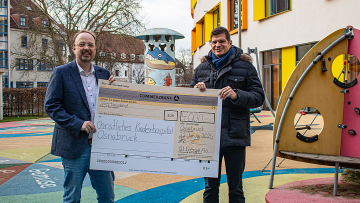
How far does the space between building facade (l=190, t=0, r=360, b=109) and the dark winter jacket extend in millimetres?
8981

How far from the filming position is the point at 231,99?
118 inches

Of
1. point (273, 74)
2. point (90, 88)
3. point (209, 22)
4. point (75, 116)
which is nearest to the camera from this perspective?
point (75, 116)

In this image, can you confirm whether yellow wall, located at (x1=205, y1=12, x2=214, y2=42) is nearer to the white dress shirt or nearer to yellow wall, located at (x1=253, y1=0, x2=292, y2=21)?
yellow wall, located at (x1=253, y1=0, x2=292, y2=21)

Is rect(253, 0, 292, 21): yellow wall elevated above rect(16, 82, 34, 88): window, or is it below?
above

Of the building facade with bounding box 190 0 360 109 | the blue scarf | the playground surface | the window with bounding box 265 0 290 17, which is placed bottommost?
the playground surface

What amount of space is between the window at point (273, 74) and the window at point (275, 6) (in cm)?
213

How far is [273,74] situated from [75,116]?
1676 centimetres

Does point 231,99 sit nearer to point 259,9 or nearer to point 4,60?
point 259,9

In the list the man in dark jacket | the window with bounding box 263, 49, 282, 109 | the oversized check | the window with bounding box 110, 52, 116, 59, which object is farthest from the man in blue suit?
the window with bounding box 110, 52, 116, 59

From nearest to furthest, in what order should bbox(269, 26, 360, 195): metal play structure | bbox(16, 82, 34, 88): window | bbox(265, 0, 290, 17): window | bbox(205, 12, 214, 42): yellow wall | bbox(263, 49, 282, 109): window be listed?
bbox(269, 26, 360, 195): metal play structure < bbox(265, 0, 290, 17): window < bbox(263, 49, 282, 109): window < bbox(205, 12, 214, 42): yellow wall < bbox(16, 82, 34, 88): window

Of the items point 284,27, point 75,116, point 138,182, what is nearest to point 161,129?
point 75,116

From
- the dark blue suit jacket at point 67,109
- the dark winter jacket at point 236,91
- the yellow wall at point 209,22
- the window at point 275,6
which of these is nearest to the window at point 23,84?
the yellow wall at point 209,22

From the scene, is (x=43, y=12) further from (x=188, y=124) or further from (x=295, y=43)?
(x=188, y=124)

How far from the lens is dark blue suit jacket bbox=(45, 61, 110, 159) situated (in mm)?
2691
